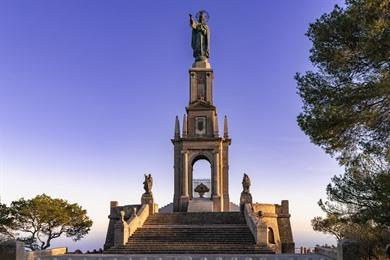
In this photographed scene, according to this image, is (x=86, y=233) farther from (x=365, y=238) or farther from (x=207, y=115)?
(x=365, y=238)

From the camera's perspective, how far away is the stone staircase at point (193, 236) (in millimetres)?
26000

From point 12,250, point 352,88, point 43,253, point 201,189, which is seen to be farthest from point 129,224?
point 352,88

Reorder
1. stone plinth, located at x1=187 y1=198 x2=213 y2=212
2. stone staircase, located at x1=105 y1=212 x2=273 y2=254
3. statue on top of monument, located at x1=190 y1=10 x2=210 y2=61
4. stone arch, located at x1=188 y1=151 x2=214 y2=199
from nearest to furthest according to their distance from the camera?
1. stone staircase, located at x1=105 y1=212 x2=273 y2=254
2. stone plinth, located at x1=187 y1=198 x2=213 y2=212
3. stone arch, located at x1=188 y1=151 x2=214 y2=199
4. statue on top of monument, located at x1=190 y1=10 x2=210 y2=61

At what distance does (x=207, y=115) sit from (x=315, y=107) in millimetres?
21393

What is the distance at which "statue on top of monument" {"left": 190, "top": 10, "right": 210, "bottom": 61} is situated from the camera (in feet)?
130

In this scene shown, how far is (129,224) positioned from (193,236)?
10.8 ft

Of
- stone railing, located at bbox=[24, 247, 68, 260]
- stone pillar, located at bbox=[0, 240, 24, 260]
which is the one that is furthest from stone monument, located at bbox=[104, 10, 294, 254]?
stone pillar, located at bbox=[0, 240, 24, 260]

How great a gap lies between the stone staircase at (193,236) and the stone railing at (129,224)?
0.85 ft

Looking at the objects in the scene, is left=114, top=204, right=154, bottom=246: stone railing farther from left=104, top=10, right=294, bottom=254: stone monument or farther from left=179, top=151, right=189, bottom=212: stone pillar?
left=179, top=151, right=189, bottom=212: stone pillar

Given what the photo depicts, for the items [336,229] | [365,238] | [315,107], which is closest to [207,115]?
[336,229]

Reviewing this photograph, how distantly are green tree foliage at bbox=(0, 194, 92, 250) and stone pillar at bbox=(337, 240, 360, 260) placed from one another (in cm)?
2441

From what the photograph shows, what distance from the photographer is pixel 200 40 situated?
39.8m

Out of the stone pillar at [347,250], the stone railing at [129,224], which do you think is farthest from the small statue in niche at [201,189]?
the stone pillar at [347,250]

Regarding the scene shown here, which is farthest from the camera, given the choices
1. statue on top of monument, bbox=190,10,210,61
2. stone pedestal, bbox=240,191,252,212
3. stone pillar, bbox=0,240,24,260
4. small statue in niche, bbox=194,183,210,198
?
statue on top of monument, bbox=190,10,210,61
